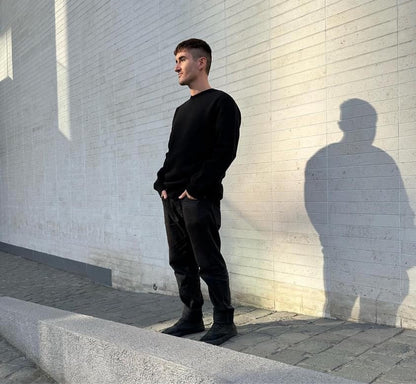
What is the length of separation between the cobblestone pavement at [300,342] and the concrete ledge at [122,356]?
0.26m

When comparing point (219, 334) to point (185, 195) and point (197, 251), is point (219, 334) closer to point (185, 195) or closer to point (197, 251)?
point (197, 251)

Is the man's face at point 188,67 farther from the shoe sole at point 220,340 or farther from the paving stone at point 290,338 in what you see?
the paving stone at point 290,338

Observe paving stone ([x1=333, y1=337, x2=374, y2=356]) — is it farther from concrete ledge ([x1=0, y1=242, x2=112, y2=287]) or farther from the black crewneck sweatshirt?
concrete ledge ([x1=0, y1=242, x2=112, y2=287])

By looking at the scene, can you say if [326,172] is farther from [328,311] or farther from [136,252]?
[136,252]

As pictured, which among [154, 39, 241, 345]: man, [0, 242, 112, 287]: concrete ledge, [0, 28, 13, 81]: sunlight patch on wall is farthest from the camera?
[0, 28, 13, 81]: sunlight patch on wall

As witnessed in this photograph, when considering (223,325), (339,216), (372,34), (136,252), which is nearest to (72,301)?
(136,252)

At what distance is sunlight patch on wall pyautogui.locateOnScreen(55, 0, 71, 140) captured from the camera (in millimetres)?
7293

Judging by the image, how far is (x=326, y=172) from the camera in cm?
336

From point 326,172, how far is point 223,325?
4.36 feet

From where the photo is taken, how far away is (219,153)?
2.71m

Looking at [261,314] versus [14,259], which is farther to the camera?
[14,259]

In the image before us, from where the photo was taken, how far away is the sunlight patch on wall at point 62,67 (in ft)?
23.9

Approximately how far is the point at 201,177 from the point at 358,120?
122 centimetres

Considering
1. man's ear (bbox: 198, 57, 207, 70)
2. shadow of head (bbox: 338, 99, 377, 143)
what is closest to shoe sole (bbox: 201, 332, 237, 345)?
shadow of head (bbox: 338, 99, 377, 143)
